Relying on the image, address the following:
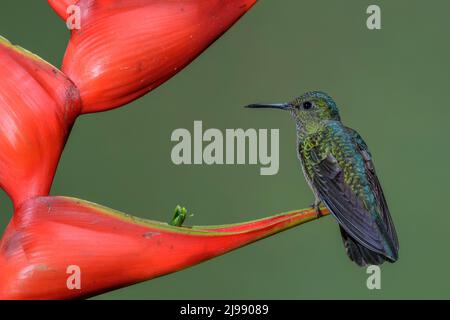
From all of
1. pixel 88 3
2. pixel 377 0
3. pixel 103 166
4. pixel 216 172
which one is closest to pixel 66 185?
pixel 103 166

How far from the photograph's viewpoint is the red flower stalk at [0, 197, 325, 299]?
0.79m

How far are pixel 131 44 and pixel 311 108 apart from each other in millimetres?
343

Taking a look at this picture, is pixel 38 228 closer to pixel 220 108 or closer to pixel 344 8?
pixel 220 108

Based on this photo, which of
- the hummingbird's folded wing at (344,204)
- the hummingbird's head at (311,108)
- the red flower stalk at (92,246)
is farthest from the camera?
the hummingbird's head at (311,108)

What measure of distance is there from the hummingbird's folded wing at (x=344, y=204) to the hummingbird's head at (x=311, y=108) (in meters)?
0.05

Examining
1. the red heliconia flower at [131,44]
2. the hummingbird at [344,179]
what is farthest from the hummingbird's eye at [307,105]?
the red heliconia flower at [131,44]

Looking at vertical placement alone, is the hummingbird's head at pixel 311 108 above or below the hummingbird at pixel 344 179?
above

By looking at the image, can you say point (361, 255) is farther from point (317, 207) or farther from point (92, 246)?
point (92, 246)

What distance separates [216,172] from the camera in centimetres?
194

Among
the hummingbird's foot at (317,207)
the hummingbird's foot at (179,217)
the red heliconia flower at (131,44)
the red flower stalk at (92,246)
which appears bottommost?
the red flower stalk at (92,246)

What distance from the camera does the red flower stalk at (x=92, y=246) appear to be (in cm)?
79

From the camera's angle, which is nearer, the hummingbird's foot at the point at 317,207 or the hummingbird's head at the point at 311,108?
the hummingbird's foot at the point at 317,207

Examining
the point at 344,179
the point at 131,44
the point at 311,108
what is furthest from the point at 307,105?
the point at 131,44

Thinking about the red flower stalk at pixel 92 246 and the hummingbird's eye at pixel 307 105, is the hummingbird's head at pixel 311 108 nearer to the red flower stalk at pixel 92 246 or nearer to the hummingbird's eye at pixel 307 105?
the hummingbird's eye at pixel 307 105
